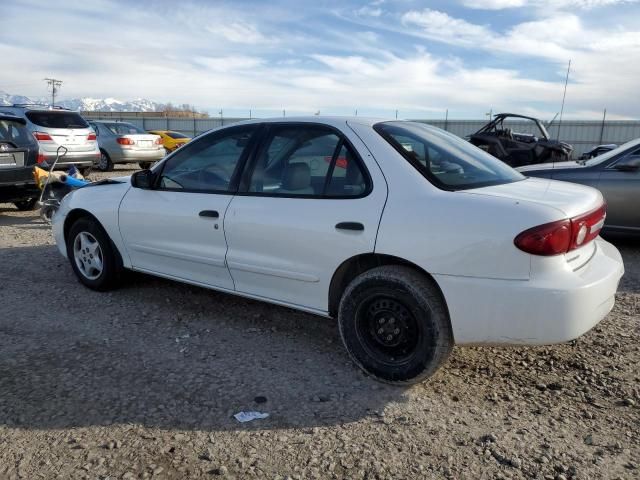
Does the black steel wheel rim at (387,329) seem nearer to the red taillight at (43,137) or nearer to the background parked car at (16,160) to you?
the background parked car at (16,160)

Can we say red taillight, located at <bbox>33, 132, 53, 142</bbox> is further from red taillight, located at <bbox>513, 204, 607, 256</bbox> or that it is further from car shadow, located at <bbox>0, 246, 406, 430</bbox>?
red taillight, located at <bbox>513, 204, 607, 256</bbox>

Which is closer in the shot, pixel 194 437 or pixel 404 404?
pixel 194 437

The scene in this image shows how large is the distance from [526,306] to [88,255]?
3.85 m

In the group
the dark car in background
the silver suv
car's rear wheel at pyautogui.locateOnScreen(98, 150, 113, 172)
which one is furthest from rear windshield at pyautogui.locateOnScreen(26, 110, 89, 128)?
the dark car in background

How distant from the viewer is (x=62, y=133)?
11.1m

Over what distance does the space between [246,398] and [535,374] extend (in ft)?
5.93

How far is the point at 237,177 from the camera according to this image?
3.82 m

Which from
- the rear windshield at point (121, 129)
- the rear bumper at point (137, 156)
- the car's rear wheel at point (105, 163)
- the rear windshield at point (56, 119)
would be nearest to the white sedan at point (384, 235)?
the rear windshield at point (56, 119)

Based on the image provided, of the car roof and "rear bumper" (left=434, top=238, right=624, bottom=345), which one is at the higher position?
the car roof

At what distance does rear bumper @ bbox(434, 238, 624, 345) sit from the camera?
8.88 ft

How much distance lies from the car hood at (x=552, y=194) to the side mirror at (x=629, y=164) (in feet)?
11.4

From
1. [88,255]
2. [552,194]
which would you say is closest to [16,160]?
[88,255]

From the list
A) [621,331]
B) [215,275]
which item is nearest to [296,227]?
[215,275]

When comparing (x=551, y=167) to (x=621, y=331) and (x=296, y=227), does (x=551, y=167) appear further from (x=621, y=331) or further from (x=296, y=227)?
(x=296, y=227)
